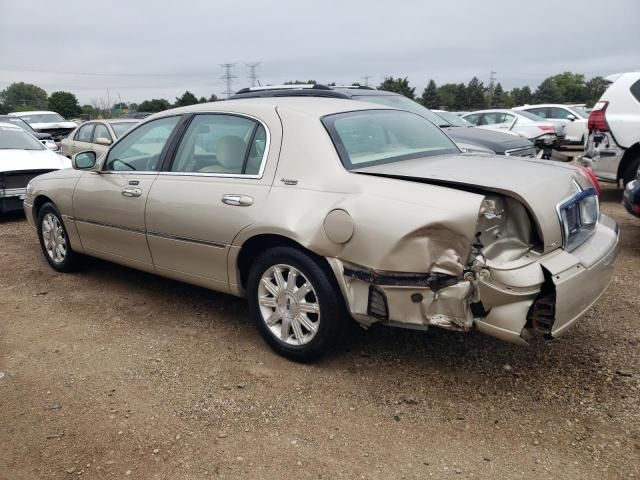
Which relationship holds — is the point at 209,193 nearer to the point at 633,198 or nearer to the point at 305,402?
the point at 305,402

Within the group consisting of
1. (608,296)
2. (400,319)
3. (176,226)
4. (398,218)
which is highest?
(398,218)

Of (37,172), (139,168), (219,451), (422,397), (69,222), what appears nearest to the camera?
(219,451)

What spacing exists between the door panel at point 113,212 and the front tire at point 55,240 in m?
0.44

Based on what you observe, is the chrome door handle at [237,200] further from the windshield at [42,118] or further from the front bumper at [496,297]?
the windshield at [42,118]

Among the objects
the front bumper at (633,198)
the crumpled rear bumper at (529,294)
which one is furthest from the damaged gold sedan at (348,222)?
the front bumper at (633,198)

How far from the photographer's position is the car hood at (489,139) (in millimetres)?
7565

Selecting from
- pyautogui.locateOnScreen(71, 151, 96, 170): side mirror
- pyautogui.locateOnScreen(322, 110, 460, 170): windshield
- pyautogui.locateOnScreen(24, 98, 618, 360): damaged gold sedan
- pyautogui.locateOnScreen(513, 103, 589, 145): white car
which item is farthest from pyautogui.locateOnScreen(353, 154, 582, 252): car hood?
pyautogui.locateOnScreen(513, 103, 589, 145): white car

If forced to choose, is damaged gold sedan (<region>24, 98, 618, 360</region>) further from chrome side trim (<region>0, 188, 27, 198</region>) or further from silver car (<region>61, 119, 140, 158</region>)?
silver car (<region>61, 119, 140, 158</region>)

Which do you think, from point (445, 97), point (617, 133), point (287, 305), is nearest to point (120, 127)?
point (617, 133)

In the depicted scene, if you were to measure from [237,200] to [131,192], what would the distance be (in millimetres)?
1227

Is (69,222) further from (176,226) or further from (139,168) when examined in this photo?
(176,226)

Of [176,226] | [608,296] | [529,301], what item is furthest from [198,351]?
[608,296]

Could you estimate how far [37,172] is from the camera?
27.5 feet

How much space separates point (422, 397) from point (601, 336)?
1511mm
